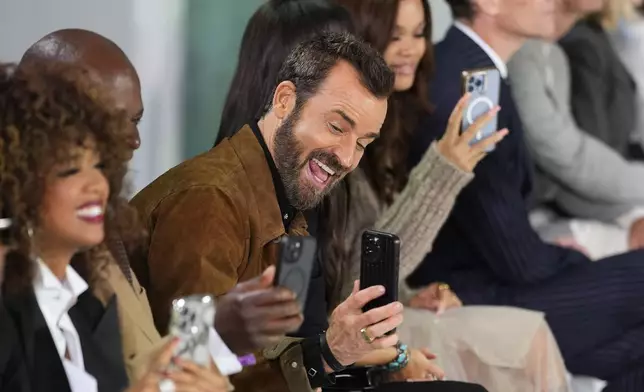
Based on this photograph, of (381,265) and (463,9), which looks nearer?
(381,265)

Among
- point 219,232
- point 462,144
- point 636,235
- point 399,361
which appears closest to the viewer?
point 219,232

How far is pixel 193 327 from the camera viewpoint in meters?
0.86

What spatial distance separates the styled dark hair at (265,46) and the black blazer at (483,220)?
1.08 feet

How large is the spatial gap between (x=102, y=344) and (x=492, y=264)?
887mm

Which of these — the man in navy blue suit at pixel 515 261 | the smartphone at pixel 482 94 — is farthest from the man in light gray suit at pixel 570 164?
the smartphone at pixel 482 94

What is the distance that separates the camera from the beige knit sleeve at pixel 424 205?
1.43m

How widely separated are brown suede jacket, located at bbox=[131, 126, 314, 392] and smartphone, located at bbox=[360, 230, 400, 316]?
81 millimetres

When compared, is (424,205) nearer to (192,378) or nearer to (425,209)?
(425,209)

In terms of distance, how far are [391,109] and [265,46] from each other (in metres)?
0.33

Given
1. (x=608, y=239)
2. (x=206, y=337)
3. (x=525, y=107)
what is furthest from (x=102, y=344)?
(x=608, y=239)

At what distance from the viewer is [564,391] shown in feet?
5.11

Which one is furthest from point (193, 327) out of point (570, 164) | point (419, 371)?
point (570, 164)

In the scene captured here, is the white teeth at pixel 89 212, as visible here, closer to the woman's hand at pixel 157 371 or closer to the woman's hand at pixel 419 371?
the woman's hand at pixel 157 371

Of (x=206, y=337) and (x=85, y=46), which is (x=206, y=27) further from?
(x=206, y=337)
